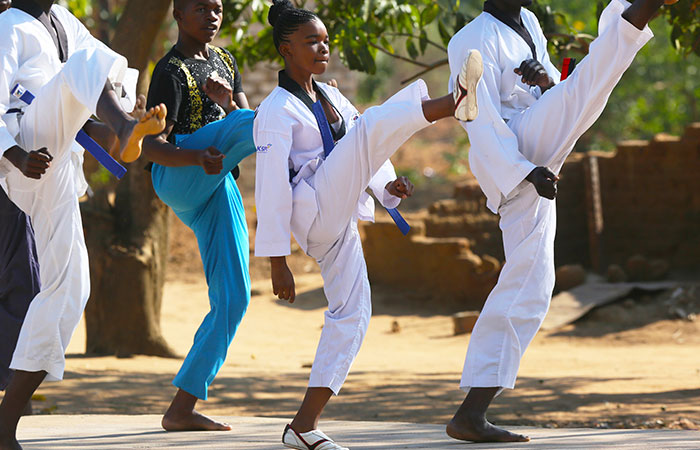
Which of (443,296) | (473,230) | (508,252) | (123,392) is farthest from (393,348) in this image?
(508,252)

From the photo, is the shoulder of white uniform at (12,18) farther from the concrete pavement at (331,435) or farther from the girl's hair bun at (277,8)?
the concrete pavement at (331,435)

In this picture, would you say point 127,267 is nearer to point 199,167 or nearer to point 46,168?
point 199,167

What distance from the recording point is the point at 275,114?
348 centimetres

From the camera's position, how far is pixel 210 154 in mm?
3373

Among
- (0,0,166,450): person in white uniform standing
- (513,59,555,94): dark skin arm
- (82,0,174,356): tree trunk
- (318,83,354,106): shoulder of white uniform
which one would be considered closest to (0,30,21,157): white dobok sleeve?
(0,0,166,450): person in white uniform standing

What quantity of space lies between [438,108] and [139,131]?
3.24 feet

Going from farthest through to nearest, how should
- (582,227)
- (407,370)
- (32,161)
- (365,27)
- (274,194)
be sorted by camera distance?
(582,227)
(407,370)
(365,27)
(274,194)
(32,161)

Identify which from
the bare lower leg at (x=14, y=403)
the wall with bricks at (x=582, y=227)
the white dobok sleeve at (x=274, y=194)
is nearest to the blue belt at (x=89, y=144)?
the white dobok sleeve at (x=274, y=194)

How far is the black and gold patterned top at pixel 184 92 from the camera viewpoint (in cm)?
388

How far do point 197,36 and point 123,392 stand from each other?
3.09 metres

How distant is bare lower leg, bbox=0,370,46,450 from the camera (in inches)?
132

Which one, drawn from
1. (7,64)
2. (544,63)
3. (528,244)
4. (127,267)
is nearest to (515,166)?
(528,244)

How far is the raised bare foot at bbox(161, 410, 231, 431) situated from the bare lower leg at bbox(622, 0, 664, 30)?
88.4 inches

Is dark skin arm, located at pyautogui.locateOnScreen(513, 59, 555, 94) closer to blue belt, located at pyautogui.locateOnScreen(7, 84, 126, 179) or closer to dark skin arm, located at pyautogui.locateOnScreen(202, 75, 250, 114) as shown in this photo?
dark skin arm, located at pyautogui.locateOnScreen(202, 75, 250, 114)
